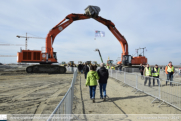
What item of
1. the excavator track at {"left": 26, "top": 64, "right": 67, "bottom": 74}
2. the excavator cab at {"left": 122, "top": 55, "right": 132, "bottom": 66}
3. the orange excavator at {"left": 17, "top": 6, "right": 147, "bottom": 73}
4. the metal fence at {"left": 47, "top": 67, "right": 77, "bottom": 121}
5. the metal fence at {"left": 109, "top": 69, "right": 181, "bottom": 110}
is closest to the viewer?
the metal fence at {"left": 47, "top": 67, "right": 77, "bottom": 121}

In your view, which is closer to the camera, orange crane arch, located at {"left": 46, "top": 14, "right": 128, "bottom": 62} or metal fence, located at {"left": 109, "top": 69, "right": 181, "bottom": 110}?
metal fence, located at {"left": 109, "top": 69, "right": 181, "bottom": 110}

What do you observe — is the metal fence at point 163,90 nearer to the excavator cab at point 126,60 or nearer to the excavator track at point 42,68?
the excavator cab at point 126,60

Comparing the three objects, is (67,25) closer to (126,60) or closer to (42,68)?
(42,68)

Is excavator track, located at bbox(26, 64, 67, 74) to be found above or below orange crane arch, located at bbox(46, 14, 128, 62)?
below

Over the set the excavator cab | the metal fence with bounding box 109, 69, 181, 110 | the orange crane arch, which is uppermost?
the orange crane arch

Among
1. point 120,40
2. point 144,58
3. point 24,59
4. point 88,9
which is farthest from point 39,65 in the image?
point 144,58

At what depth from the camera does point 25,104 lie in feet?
18.3

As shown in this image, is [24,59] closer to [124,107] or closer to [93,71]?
[93,71]

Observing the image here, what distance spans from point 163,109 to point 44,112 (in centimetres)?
456

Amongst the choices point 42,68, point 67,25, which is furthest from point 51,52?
point 67,25

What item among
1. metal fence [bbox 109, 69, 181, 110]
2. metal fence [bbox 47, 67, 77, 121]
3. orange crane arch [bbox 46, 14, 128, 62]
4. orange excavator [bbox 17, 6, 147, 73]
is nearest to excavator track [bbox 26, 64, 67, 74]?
orange excavator [bbox 17, 6, 147, 73]

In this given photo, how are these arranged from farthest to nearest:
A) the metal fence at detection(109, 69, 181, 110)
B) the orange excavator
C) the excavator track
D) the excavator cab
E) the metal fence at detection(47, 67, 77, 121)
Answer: the excavator cab
the excavator track
the orange excavator
the metal fence at detection(109, 69, 181, 110)
the metal fence at detection(47, 67, 77, 121)

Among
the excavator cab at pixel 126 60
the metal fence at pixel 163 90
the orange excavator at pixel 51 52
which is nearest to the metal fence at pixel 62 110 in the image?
the metal fence at pixel 163 90

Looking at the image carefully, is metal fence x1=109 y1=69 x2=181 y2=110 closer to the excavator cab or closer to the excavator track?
the excavator cab
